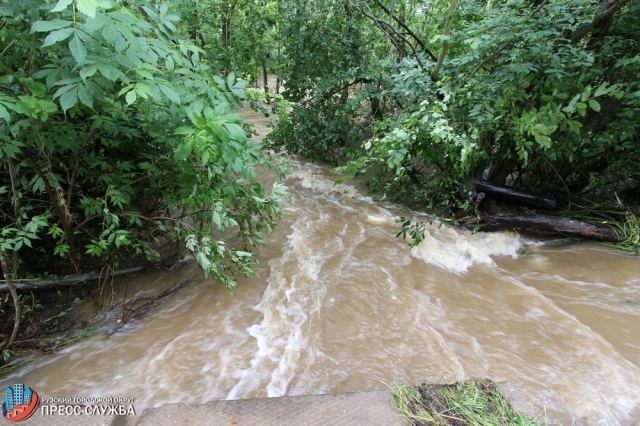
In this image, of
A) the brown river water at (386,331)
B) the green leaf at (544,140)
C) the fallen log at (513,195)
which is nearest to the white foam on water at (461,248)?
the brown river water at (386,331)

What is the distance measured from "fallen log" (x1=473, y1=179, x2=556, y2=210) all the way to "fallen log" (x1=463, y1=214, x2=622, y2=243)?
12.5 inches

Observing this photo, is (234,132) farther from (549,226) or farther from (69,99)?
(549,226)

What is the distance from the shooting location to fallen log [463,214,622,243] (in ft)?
13.8

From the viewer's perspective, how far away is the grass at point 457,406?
1.65 m

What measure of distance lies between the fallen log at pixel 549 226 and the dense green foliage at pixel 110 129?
10.3 ft

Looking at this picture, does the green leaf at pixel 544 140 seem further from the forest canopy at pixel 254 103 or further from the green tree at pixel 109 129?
the green tree at pixel 109 129

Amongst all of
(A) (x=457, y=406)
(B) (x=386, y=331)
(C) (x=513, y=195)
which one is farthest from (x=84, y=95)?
(C) (x=513, y=195)

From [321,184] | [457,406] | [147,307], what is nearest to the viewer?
[457,406]

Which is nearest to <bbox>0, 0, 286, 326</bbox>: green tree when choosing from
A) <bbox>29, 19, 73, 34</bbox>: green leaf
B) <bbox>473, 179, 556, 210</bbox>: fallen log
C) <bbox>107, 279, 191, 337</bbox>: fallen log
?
<bbox>29, 19, 73, 34</bbox>: green leaf

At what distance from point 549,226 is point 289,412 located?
4.22 m

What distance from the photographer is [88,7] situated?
121 cm

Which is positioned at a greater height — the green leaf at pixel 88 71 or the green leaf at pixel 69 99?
the green leaf at pixel 88 71

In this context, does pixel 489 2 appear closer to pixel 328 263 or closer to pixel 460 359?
pixel 328 263

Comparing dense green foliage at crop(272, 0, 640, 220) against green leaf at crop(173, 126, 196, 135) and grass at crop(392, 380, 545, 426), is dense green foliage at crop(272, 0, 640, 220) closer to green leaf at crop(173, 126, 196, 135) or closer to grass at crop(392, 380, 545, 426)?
green leaf at crop(173, 126, 196, 135)
